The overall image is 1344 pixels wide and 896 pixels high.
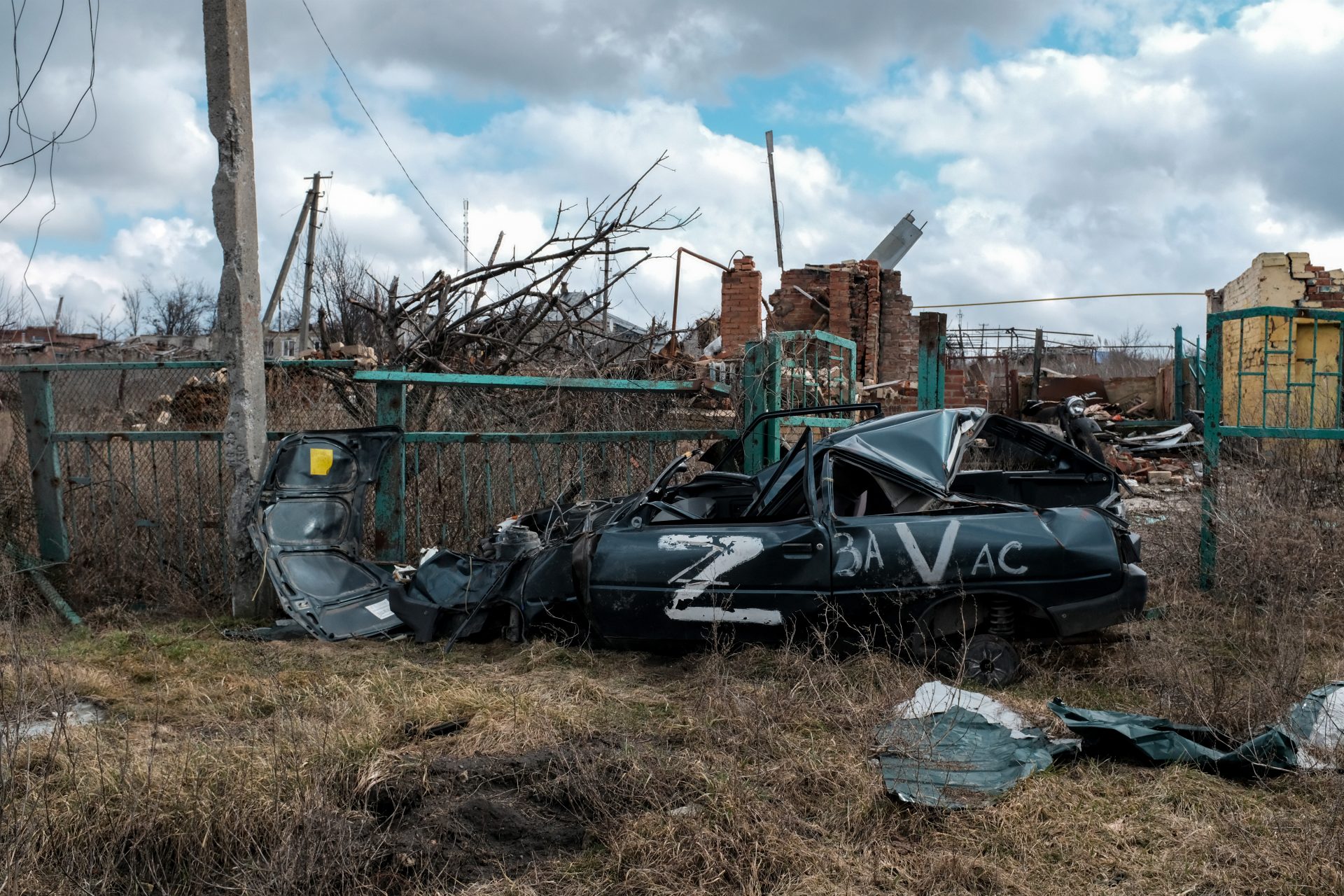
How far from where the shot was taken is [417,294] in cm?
894

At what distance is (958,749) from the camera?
376 cm

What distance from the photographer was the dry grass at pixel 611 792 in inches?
113

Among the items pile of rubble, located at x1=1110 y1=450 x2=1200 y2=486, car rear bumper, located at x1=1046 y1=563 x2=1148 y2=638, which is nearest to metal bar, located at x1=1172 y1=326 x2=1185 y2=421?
pile of rubble, located at x1=1110 y1=450 x2=1200 y2=486

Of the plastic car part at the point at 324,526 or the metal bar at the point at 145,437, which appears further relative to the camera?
the metal bar at the point at 145,437

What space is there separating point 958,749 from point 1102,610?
1557 mm

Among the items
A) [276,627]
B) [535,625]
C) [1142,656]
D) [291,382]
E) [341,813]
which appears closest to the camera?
[341,813]

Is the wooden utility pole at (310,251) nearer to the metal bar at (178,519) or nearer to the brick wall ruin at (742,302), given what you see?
the brick wall ruin at (742,302)

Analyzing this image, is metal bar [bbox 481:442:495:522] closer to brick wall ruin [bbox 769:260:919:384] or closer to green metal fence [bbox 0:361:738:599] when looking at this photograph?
green metal fence [bbox 0:361:738:599]

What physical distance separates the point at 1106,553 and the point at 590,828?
303 centimetres

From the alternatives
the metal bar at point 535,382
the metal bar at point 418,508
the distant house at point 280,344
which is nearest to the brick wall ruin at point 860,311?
the metal bar at point 535,382

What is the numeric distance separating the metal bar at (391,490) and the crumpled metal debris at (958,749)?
154 inches

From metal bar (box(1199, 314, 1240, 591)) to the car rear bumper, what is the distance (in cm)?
224

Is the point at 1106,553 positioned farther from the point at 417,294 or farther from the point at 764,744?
the point at 417,294

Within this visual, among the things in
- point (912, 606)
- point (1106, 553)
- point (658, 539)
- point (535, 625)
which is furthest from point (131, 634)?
point (1106, 553)
